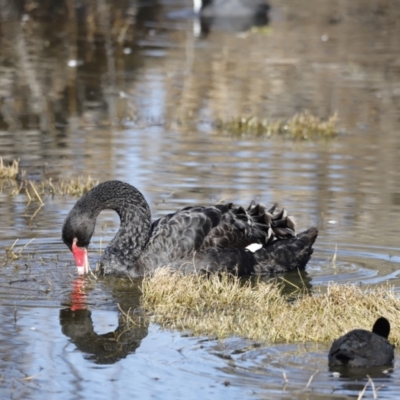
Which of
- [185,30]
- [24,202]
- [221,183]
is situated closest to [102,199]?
[24,202]

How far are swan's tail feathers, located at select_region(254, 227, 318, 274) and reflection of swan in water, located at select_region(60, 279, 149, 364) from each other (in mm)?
2006

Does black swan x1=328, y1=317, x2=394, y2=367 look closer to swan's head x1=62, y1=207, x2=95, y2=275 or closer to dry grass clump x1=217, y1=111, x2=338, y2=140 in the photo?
swan's head x1=62, y1=207, x2=95, y2=275

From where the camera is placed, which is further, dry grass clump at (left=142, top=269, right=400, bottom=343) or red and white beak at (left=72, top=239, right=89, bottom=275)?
red and white beak at (left=72, top=239, right=89, bottom=275)

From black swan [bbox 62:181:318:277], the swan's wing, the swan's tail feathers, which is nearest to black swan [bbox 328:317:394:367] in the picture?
black swan [bbox 62:181:318:277]

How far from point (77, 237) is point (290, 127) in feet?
27.0

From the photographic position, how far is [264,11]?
114 ft

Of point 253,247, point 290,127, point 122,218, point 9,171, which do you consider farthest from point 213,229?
point 290,127

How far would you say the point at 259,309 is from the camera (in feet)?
27.7

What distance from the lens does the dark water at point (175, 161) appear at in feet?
23.4

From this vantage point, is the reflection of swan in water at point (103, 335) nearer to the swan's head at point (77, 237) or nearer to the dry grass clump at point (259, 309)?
the dry grass clump at point (259, 309)

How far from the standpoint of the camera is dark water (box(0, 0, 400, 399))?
7141mm

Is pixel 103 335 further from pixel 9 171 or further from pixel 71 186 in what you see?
pixel 9 171

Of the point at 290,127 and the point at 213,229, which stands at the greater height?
the point at 213,229

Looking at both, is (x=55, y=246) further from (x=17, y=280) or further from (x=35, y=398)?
(x=35, y=398)
